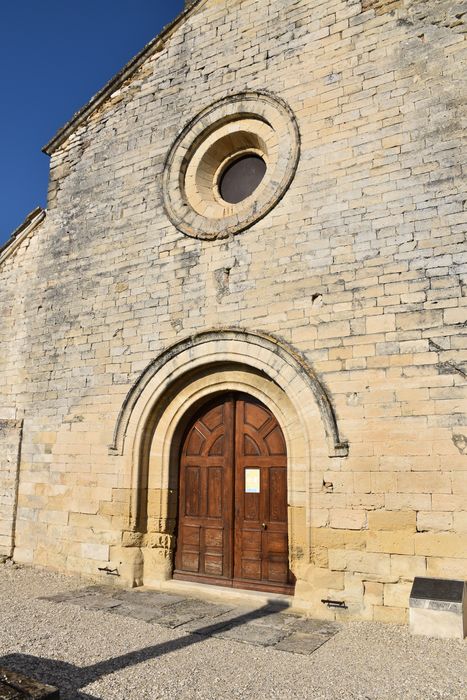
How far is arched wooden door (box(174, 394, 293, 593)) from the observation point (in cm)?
632

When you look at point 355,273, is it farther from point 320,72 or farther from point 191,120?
point 191,120

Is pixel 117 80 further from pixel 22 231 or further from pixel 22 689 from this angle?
pixel 22 689

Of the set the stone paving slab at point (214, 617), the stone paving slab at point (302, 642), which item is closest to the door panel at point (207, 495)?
the stone paving slab at point (214, 617)

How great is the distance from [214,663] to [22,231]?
286 inches

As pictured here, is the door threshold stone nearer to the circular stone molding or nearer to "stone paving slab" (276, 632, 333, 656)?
"stone paving slab" (276, 632, 333, 656)

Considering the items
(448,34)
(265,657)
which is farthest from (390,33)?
(265,657)

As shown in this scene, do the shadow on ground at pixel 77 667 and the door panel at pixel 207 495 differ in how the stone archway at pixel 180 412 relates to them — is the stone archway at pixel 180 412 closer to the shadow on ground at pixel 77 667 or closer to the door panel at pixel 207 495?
the door panel at pixel 207 495

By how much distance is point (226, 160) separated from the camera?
297 inches

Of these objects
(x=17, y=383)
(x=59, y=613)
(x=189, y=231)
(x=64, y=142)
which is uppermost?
(x=64, y=142)

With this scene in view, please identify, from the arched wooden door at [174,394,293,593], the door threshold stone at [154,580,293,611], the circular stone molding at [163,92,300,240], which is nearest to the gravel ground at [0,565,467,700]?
the door threshold stone at [154,580,293,611]

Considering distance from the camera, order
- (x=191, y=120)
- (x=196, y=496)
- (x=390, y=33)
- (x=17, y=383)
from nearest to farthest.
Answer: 1. (x=390, y=33)
2. (x=196, y=496)
3. (x=191, y=120)
4. (x=17, y=383)

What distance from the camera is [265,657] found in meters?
4.33

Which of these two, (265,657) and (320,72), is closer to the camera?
(265,657)

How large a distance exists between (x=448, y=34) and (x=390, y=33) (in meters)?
0.64
